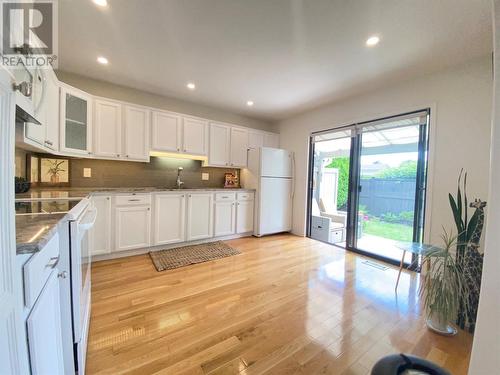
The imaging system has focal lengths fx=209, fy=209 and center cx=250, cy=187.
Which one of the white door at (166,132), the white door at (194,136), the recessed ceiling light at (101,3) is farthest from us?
the white door at (194,136)

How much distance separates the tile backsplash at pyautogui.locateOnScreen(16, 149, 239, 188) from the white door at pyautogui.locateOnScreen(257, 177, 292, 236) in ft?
3.28

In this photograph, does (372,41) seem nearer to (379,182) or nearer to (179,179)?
(379,182)

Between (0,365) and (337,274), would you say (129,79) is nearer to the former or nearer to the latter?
(0,365)

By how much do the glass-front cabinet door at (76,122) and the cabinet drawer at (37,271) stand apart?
2243 millimetres

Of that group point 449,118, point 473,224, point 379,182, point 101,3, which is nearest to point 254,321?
point 473,224

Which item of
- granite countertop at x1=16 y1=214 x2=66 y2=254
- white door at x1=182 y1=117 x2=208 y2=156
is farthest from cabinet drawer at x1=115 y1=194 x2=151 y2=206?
granite countertop at x1=16 y1=214 x2=66 y2=254

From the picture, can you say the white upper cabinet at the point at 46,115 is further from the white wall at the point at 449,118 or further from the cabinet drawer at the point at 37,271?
the white wall at the point at 449,118

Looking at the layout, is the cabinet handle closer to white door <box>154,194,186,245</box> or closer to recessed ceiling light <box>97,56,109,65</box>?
white door <box>154,194,186,245</box>

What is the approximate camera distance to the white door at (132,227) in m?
2.76

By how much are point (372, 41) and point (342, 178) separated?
2284mm

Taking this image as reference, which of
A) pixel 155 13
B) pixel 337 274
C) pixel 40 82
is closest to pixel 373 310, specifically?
pixel 337 274

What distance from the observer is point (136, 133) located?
3.08m

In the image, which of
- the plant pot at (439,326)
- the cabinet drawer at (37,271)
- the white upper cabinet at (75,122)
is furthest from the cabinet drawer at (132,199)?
the plant pot at (439,326)

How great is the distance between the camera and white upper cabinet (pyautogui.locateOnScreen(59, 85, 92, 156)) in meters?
2.44
